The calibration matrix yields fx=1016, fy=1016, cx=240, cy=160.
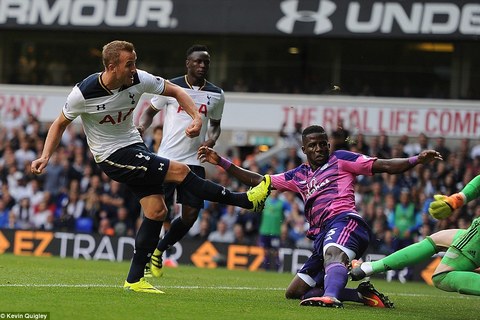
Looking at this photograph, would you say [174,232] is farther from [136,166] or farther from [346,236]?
[346,236]

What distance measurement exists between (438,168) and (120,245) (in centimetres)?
662

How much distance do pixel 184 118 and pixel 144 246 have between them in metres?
3.28

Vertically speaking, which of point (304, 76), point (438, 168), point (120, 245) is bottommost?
point (120, 245)

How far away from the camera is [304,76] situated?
2619 centimetres

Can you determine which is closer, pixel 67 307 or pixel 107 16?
pixel 67 307

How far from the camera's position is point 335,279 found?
9.31m

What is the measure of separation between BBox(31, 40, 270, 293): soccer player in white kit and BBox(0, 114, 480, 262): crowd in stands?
8.69 meters

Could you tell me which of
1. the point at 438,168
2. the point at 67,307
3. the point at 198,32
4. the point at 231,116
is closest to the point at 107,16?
the point at 198,32

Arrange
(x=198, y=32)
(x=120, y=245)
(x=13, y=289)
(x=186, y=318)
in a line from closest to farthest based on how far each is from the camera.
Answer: (x=186, y=318) → (x=13, y=289) → (x=120, y=245) → (x=198, y=32)

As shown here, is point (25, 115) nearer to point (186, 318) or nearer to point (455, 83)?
point (455, 83)

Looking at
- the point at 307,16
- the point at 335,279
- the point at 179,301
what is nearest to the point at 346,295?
the point at 335,279

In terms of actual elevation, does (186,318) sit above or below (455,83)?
below

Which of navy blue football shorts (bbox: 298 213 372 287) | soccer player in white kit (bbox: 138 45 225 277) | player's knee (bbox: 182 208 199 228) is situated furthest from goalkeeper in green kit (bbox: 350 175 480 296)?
soccer player in white kit (bbox: 138 45 225 277)

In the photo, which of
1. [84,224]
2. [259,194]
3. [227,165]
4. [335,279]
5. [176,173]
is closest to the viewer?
[335,279]
